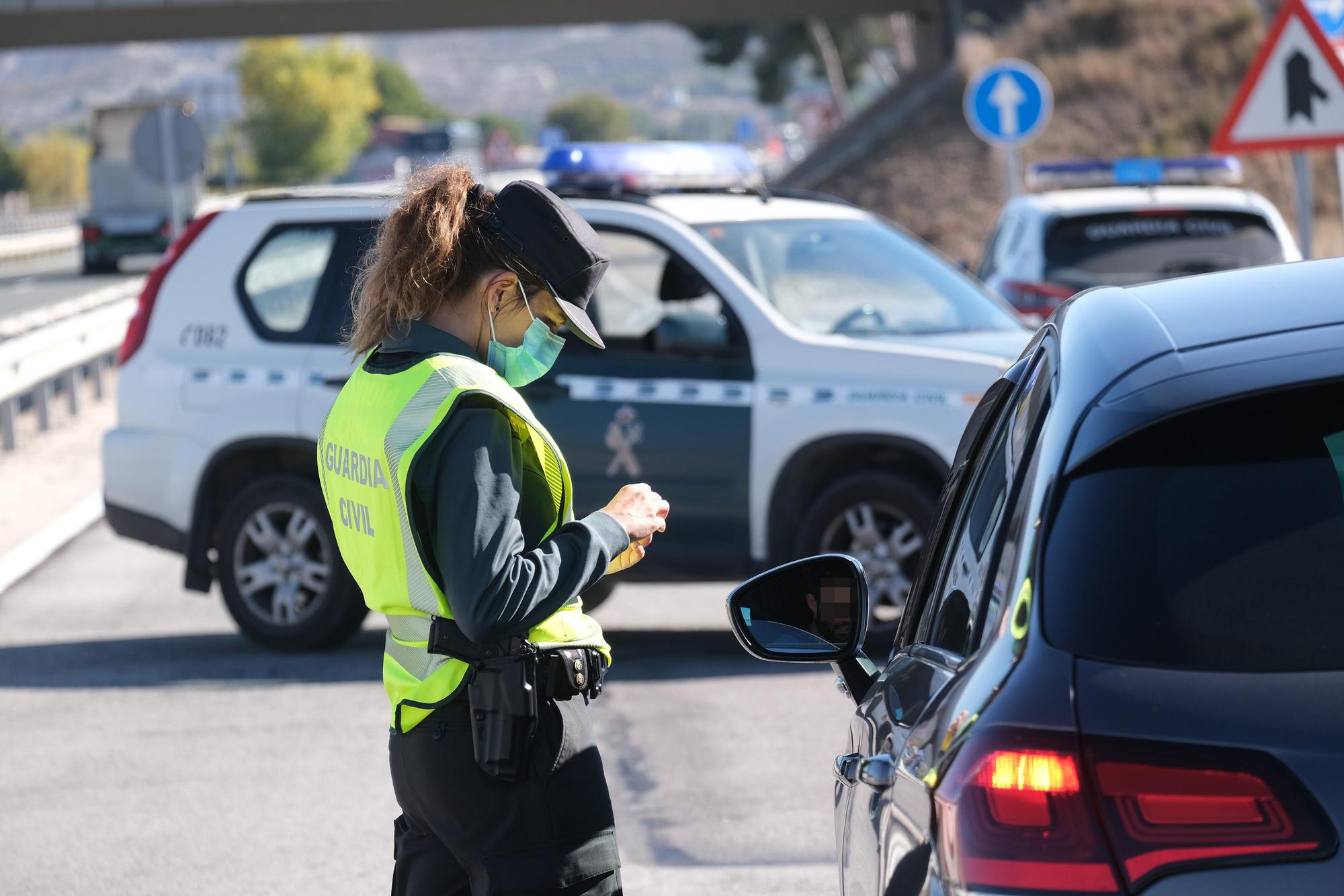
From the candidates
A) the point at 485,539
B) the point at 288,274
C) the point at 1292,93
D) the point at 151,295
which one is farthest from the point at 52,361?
Answer: the point at 485,539

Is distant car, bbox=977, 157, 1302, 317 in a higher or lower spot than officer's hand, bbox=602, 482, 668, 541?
higher

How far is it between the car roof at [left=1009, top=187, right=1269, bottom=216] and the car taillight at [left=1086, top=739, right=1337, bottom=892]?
1050cm

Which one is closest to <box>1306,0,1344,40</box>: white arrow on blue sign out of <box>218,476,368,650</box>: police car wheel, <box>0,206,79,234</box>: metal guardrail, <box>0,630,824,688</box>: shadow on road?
<box>0,630,824,688</box>: shadow on road

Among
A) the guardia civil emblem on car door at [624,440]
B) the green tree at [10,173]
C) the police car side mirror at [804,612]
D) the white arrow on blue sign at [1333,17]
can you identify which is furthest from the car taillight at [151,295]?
the green tree at [10,173]

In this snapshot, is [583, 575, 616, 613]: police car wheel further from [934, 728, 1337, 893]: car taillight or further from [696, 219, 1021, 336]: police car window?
[934, 728, 1337, 893]: car taillight

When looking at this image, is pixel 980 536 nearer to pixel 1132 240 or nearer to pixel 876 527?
pixel 876 527

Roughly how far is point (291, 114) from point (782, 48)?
5624cm

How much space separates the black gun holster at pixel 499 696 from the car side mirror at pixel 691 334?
16.6ft

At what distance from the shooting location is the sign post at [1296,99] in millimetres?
9555

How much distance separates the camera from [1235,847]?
1.85 meters

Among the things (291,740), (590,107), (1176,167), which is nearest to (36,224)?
(1176,167)

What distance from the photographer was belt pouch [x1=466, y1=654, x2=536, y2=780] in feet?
9.75

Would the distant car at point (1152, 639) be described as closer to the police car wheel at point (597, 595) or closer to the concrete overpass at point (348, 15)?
the police car wheel at point (597, 595)

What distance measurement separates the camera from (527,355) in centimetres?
323
